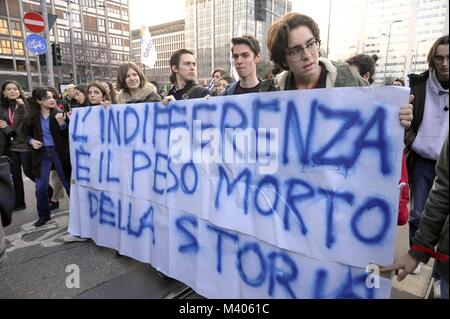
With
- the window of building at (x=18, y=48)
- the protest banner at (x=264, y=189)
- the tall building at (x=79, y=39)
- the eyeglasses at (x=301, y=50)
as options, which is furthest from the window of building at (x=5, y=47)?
the eyeglasses at (x=301, y=50)

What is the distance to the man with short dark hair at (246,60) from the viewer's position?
2.94 m

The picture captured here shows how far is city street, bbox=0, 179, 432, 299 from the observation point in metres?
2.51

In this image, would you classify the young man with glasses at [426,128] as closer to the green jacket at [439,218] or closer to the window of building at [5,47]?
the green jacket at [439,218]

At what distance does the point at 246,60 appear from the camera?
2.95 metres

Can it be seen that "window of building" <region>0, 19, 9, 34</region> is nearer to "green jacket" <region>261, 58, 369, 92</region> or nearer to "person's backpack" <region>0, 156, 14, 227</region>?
"person's backpack" <region>0, 156, 14, 227</region>

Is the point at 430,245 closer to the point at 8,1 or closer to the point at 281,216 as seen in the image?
the point at 281,216

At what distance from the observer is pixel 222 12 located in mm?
79688

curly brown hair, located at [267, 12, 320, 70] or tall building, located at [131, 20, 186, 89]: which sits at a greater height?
tall building, located at [131, 20, 186, 89]

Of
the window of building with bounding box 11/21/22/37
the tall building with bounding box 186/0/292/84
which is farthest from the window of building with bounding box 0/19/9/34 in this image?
the tall building with bounding box 186/0/292/84

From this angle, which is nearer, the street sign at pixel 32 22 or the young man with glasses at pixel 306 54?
the young man with glasses at pixel 306 54

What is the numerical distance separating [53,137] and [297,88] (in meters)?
3.13

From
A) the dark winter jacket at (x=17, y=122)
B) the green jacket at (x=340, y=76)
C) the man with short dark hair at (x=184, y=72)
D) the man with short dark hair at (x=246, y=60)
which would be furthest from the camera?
the dark winter jacket at (x=17, y=122)

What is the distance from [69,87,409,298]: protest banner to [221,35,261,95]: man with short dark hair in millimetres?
813

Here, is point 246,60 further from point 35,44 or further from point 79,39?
point 79,39
